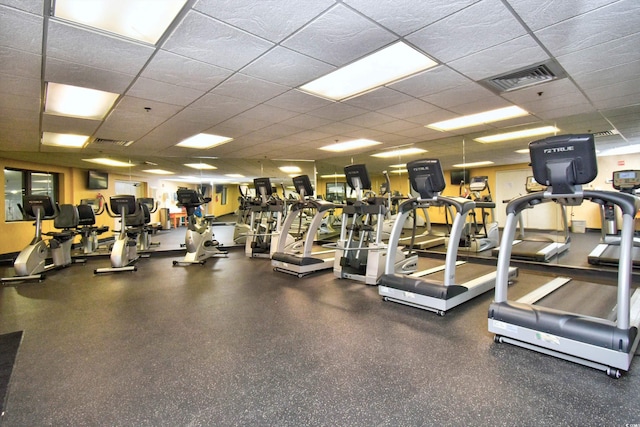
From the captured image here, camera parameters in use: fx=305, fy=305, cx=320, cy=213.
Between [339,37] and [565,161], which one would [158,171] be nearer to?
[339,37]

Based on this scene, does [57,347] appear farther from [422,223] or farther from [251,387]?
[422,223]

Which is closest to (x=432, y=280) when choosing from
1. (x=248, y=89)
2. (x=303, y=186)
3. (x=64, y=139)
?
(x=303, y=186)

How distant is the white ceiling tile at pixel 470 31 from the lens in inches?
87.6

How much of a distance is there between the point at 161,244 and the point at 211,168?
266cm

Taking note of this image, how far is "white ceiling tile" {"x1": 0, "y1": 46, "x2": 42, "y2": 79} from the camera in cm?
263

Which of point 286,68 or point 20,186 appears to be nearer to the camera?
point 286,68

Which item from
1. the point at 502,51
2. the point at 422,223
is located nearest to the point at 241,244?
the point at 422,223

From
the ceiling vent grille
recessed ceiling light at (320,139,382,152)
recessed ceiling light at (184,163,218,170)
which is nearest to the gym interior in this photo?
the ceiling vent grille

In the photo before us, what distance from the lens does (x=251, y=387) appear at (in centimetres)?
187

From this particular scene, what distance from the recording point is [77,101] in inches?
156

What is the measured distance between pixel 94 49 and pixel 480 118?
528cm

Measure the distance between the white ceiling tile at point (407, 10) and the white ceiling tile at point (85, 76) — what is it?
253 centimetres

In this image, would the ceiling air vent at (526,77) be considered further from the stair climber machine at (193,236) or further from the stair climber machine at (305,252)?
the stair climber machine at (193,236)

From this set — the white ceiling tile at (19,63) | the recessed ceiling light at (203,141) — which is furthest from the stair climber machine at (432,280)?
the recessed ceiling light at (203,141)
